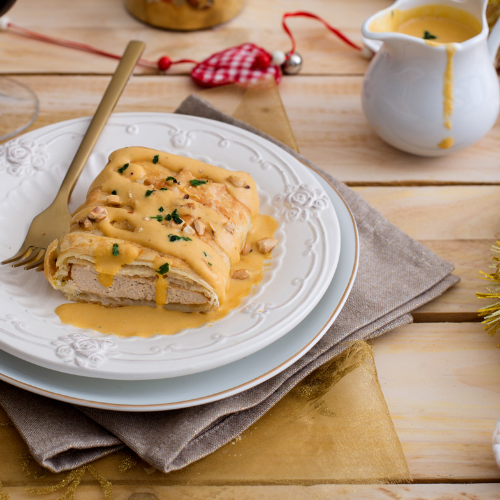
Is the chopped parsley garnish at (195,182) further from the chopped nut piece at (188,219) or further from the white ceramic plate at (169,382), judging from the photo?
the white ceramic plate at (169,382)

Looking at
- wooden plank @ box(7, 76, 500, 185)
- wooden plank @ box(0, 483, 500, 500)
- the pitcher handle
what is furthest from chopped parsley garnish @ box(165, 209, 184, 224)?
the pitcher handle

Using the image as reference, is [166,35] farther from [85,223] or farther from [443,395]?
[443,395]

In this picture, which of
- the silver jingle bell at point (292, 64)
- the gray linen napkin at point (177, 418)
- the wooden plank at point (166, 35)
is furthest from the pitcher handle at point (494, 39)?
the gray linen napkin at point (177, 418)

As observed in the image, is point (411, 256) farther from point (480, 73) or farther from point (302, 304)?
point (480, 73)

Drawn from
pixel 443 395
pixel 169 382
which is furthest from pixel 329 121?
pixel 169 382

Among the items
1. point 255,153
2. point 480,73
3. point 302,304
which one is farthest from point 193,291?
point 480,73

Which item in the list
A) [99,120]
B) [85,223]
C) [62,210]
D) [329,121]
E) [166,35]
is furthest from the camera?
[166,35]
